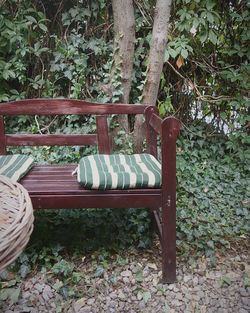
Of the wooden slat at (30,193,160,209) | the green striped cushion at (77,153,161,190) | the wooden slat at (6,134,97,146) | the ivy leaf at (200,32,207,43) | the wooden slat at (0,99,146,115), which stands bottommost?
the wooden slat at (30,193,160,209)

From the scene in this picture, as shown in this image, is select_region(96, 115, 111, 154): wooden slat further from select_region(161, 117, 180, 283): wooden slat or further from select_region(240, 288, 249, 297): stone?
select_region(240, 288, 249, 297): stone

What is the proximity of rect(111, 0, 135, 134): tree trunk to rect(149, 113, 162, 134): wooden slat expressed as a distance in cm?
60

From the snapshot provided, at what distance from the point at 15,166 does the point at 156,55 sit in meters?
1.33

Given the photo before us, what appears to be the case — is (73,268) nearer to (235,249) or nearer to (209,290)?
(209,290)

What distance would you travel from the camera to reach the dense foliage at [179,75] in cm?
288

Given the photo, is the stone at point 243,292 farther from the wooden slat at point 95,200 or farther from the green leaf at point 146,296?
the wooden slat at point 95,200

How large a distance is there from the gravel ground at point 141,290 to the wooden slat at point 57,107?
3.17ft

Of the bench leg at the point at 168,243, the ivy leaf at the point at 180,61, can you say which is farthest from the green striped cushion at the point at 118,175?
the ivy leaf at the point at 180,61

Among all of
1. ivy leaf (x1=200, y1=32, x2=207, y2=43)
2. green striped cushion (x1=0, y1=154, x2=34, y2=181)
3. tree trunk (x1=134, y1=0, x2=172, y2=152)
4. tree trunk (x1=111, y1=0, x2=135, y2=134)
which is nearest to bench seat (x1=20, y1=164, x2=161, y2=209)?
green striped cushion (x1=0, y1=154, x2=34, y2=181)

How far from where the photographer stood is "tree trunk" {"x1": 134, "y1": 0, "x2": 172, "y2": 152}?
2553 millimetres

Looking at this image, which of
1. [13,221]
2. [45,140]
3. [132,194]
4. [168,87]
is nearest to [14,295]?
[132,194]

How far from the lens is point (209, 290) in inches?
72.4

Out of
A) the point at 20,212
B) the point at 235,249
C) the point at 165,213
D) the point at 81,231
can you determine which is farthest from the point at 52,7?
the point at 20,212

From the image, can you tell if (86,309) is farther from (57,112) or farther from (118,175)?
(57,112)
